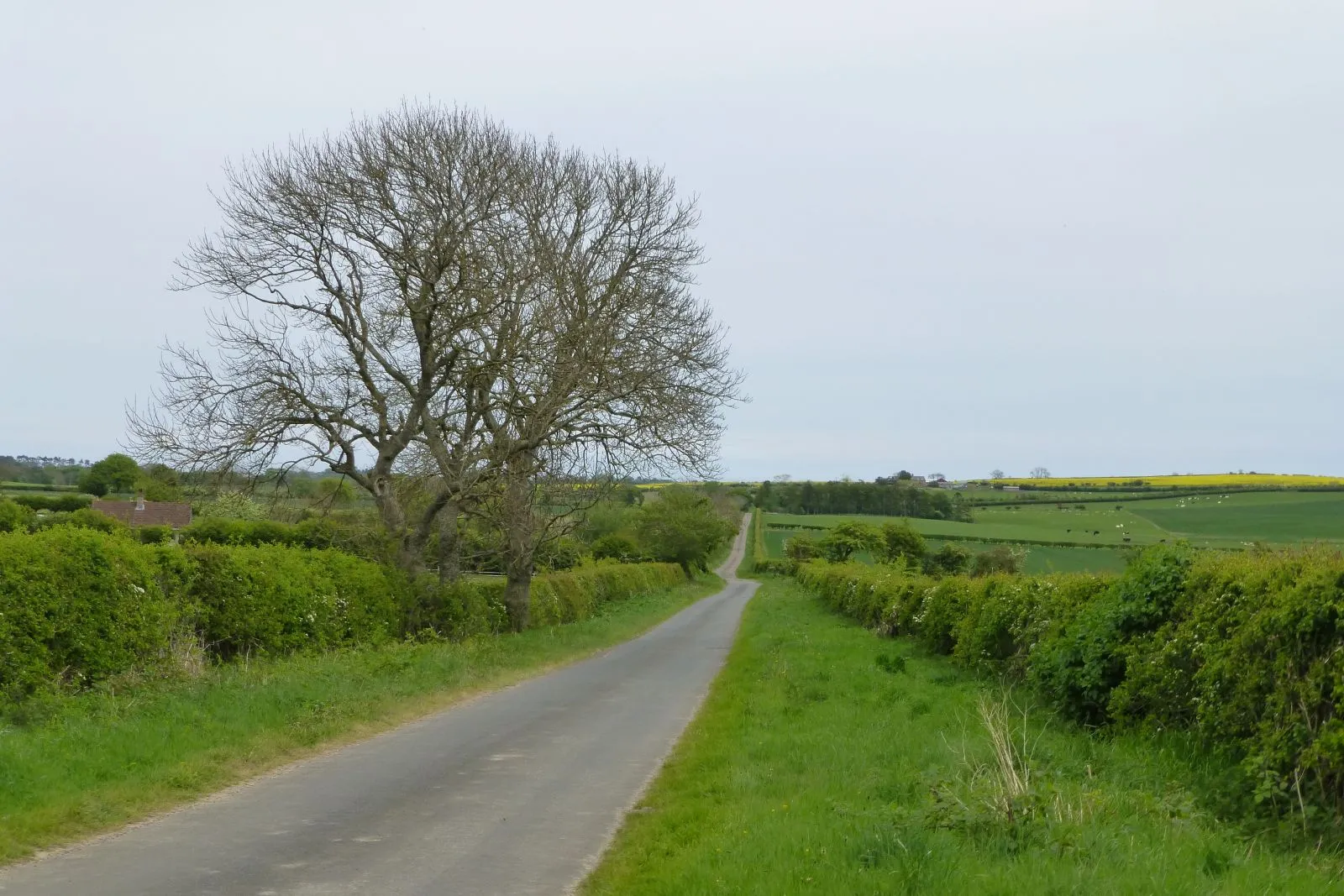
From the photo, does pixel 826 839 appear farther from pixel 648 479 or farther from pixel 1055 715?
pixel 648 479

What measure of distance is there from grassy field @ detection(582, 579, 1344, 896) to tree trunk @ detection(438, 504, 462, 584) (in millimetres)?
12943

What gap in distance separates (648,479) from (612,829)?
16.2 meters

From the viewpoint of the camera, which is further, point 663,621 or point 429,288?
point 663,621

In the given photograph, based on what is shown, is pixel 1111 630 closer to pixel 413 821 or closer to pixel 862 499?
pixel 413 821

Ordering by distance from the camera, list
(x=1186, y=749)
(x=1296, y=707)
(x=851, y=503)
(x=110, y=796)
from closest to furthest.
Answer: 1. (x=1296, y=707)
2. (x=110, y=796)
3. (x=1186, y=749)
4. (x=851, y=503)

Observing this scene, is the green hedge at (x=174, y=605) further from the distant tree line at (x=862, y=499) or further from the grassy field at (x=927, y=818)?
the distant tree line at (x=862, y=499)

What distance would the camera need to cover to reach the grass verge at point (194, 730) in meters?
8.18

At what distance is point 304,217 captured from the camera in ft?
73.0

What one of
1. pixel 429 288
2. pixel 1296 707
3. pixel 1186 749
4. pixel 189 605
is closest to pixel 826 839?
pixel 1296 707

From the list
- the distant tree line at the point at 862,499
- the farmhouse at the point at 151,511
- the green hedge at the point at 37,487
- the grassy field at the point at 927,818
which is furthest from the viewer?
the distant tree line at the point at 862,499

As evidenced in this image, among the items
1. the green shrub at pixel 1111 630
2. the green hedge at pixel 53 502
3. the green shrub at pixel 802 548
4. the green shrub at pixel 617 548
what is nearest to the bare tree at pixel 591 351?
the green shrub at pixel 1111 630

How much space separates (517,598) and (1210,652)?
2124cm

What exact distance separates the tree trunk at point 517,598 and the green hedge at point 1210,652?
45.9 feet

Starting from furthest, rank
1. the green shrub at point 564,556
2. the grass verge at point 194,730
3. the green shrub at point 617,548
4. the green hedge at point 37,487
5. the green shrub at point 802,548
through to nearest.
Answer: the green shrub at point 802,548, the green shrub at point 617,548, the green hedge at point 37,487, the green shrub at point 564,556, the grass verge at point 194,730
